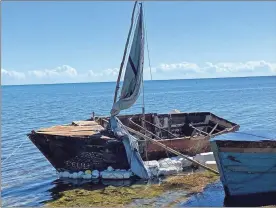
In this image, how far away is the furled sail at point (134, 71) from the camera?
767 inches

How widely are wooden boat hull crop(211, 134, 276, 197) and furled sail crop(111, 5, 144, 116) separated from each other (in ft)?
19.8

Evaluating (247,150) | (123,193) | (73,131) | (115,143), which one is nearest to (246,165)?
(247,150)

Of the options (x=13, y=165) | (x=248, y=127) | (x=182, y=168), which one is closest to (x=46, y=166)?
(x=13, y=165)

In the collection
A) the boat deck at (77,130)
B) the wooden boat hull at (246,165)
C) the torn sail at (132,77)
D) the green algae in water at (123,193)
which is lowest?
the green algae in water at (123,193)

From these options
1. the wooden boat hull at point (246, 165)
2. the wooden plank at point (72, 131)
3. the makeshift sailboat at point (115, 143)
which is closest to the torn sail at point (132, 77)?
the makeshift sailboat at point (115, 143)

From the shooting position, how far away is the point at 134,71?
773 inches

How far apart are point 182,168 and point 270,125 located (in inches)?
927

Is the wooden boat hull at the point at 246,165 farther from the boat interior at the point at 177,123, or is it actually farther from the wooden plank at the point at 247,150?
the boat interior at the point at 177,123

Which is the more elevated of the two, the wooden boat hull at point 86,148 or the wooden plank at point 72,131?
the wooden plank at point 72,131

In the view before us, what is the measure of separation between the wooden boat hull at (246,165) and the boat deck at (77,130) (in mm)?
6953

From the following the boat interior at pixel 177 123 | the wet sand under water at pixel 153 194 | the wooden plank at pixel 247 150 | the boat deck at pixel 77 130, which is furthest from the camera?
the boat interior at pixel 177 123

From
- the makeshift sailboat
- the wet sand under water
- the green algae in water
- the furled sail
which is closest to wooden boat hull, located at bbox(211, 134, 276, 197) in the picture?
the wet sand under water

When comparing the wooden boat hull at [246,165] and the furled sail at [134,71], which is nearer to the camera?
the wooden boat hull at [246,165]

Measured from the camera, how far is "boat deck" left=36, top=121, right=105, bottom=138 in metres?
19.1
